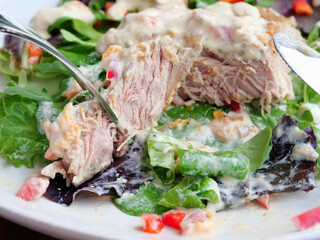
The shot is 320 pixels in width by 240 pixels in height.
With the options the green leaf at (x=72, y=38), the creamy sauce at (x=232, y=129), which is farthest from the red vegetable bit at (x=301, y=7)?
the green leaf at (x=72, y=38)

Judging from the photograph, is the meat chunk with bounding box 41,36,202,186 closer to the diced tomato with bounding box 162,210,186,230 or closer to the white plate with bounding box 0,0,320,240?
the white plate with bounding box 0,0,320,240

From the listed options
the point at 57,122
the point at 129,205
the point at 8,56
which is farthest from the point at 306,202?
the point at 8,56

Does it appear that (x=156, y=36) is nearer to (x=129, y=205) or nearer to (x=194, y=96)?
(x=194, y=96)

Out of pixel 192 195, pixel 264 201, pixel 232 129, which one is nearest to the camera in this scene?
pixel 192 195

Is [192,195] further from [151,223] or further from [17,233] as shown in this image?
[17,233]

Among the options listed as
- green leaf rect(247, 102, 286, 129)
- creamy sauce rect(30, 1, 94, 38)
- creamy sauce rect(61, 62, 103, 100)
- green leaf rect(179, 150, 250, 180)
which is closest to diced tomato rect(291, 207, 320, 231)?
green leaf rect(179, 150, 250, 180)

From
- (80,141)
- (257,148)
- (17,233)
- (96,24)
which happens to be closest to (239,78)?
(257,148)
